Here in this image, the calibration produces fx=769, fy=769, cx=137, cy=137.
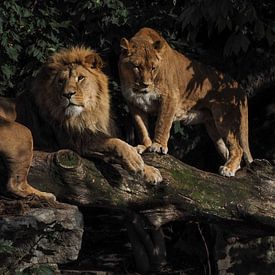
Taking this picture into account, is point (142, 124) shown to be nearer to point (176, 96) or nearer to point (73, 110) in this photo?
point (176, 96)

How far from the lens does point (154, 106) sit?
7.48 meters

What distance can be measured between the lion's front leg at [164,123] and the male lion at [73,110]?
50 centimetres

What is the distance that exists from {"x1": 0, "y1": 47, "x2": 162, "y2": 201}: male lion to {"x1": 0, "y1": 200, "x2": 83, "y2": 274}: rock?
0.64 m

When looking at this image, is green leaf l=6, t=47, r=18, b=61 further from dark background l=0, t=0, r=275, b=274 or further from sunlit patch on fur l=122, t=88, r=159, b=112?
Answer: sunlit patch on fur l=122, t=88, r=159, b=112

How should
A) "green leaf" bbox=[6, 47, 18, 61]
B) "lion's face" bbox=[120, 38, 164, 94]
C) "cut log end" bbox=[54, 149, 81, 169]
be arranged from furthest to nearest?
1. "green leaf" bbox=[6, 47, 18, 61]
2. "lion's face" bbox=[120, 38, 164, 94]
3. "cut log end" bbox=[54, 149, 81, 169]

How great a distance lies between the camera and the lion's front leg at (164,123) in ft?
23.5

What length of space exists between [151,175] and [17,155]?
44.1 inches

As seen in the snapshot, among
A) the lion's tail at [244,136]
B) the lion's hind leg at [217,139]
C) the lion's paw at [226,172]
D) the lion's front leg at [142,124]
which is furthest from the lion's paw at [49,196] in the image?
the lion's tail at [244,136]

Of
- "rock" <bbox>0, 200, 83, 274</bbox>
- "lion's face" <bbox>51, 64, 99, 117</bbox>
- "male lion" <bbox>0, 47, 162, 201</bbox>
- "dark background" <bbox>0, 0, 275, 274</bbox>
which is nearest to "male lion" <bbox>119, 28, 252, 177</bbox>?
"dark background" <bbox>0, 0, 275, 274</bbox>

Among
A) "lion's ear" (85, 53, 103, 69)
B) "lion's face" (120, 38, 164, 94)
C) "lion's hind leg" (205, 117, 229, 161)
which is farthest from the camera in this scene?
"lion's hind leg" (205, 117, 229, 161)

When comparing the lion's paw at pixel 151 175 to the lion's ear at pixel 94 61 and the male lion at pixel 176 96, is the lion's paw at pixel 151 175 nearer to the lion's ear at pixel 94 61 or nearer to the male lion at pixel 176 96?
the male lion at pixel 176 96

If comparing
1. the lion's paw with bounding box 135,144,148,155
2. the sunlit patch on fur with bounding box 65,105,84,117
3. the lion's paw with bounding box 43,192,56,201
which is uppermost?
the sunlit patch on fur with bounding box 65,105,84,117

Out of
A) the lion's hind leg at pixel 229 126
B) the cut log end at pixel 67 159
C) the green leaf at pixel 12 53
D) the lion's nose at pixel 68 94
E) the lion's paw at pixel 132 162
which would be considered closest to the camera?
the cut log end at pixel 67 159

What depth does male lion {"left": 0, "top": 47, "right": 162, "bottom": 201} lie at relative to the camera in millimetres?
6398
